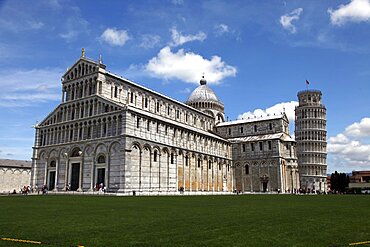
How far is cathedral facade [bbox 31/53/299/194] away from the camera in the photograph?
45.5 metres

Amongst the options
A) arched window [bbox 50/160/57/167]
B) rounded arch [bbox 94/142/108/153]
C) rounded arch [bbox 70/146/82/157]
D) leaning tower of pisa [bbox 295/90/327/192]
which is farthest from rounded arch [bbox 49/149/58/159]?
leaning tower of pisa [bbox 295/90/327/192]

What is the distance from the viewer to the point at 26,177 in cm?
7662

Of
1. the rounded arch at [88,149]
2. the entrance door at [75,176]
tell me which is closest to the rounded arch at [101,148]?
the rounded arch at [88,149]

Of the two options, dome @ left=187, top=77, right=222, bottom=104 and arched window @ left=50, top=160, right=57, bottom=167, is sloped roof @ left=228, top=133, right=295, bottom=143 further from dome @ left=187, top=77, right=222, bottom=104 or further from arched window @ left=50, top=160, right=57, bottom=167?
arched window @ left=50, top=160, right=57, bottom=167

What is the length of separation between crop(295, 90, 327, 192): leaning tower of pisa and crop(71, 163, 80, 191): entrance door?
64407 millimetres

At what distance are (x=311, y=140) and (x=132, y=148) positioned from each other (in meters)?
64.3

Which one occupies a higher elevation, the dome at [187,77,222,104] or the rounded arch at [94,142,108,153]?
the dome at [187,77,222,104]

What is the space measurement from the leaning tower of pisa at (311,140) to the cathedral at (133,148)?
2081cm

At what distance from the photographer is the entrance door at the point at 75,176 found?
48.9m

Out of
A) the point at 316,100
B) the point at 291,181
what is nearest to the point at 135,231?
the point at 291,181

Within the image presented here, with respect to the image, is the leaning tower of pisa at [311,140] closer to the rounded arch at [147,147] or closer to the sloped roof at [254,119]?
the sloped roof at [254,119]

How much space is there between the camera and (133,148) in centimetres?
4516

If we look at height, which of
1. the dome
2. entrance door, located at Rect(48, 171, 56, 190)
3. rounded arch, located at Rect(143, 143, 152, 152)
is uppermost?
the dome

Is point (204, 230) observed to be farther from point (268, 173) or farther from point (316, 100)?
point (316, 100)
